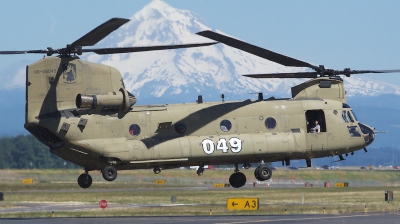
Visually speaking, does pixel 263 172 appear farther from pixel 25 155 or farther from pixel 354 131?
pixel 25 155

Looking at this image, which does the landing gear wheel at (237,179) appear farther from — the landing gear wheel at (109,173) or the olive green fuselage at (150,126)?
the landing gear wheel at (109,173)

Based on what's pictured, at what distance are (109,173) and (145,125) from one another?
2.73 metres

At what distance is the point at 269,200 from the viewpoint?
3172 inches

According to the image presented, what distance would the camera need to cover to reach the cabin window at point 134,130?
36.6 m

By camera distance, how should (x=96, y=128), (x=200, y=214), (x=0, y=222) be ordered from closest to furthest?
(x=96, y=128) → (x=0, y=222) → (x=200, y=214)

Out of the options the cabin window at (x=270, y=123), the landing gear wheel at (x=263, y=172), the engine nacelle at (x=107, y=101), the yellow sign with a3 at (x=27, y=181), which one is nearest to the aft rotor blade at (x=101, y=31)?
the engine nacelle at (x=107, y=101)

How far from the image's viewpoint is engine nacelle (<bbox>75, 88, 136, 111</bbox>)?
35.4 metres

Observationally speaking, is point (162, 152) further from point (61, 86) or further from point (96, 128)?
point (61, 86)

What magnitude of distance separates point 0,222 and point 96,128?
66.8ft

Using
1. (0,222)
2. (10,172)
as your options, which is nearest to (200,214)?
(0,222)

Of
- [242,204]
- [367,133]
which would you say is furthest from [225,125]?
[242,204]

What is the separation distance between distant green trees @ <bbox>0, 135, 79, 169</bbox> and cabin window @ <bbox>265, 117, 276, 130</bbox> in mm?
109111

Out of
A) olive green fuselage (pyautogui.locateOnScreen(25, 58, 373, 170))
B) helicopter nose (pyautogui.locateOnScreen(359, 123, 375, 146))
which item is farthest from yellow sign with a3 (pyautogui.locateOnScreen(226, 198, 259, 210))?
olive green fuselage (pyautogui.locateOnScreen(25, 58, 373, 170))

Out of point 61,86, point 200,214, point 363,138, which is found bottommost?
point 200,214
